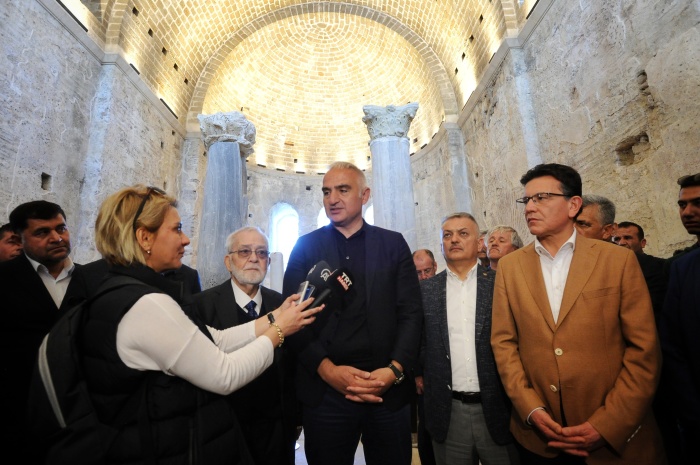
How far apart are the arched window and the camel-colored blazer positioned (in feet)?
40.7

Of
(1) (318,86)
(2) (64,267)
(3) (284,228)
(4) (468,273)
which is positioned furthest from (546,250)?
(3) (284,228)

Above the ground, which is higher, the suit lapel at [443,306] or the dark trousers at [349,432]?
the suit lapel at [443,306]

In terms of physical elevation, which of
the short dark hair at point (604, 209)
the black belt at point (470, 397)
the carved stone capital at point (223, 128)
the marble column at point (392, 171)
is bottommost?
the black belt at point (470, 397)

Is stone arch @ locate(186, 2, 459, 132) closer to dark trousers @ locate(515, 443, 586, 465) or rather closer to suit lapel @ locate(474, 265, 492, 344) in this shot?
suit lapel @ locate(474, 265, 492, 344)

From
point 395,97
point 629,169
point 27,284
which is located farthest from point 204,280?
point 395,97

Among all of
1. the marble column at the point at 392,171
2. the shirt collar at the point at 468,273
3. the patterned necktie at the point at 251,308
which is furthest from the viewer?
the marble column at the point at 392,171

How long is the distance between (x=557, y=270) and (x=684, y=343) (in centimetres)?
56

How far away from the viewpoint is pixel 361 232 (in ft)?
7.13

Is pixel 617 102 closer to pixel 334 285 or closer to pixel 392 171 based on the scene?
pixel 392 171

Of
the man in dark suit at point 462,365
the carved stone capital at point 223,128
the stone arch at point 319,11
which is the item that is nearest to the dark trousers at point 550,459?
the man in dark suit at point 462,365

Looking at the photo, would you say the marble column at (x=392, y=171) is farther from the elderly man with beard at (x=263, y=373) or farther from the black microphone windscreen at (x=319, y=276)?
the black microphone windscreen at (x=319, y=276)

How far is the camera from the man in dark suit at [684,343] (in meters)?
1.58

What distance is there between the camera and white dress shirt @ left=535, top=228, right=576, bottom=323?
179 centimetres

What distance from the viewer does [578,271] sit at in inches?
67.6
